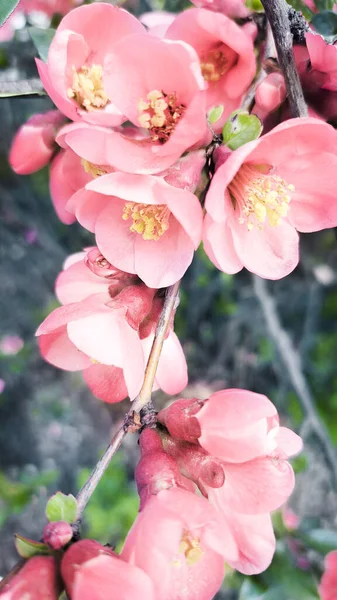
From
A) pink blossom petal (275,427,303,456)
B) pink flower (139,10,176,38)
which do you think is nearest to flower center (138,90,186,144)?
pink flower (139,10,176,38)

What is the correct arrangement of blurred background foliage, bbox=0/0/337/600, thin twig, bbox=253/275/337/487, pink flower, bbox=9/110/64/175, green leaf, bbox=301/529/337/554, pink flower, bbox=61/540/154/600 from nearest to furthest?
pink flower, bbox=61/540/154/600, pink flower, bbox=9/110/64/175, green leaf, bbox=301/529/337/554, thin twig, bbox=253/275/337/487, blurred background foliage, bbox=0/0/337/600

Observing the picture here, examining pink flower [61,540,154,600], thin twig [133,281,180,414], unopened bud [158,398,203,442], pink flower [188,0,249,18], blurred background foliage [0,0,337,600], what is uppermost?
pink flower [188,0,249,18]

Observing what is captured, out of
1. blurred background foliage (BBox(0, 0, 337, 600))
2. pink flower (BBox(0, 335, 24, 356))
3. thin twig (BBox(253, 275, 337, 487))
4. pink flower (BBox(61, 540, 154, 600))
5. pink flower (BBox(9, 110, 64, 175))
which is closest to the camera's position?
pink flower (BBox(61, 540, 154, 600))

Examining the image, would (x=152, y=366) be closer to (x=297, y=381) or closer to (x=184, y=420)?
(x=184, y=420)

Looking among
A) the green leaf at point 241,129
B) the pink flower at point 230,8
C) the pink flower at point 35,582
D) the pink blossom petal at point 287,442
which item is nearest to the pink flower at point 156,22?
the pink flower at point 230,8

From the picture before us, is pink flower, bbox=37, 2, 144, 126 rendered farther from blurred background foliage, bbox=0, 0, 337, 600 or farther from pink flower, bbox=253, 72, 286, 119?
blurred background foliage, bbox=0, 0, 337, 600

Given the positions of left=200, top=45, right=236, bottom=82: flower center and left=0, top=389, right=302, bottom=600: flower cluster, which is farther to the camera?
left=200, top=45, right=236, bottom=82: flower center

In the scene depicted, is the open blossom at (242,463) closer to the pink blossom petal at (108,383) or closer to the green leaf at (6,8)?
the pink blossom petal at (108,383)
